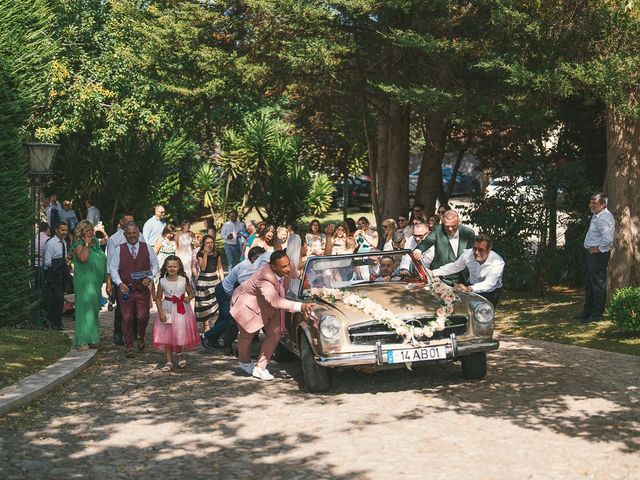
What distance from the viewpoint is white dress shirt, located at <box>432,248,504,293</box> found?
39.9 ft

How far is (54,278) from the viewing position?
53.0 feet

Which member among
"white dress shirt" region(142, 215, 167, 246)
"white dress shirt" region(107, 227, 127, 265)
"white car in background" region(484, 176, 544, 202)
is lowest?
"white dress shirt" region(107, 227, 127, 265)

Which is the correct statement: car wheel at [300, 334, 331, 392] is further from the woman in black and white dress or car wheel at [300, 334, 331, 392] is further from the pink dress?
the woman in black and white dress

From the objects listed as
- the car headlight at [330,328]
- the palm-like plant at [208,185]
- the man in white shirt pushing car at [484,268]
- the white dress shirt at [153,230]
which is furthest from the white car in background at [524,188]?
the palm-like plant at [208,185]

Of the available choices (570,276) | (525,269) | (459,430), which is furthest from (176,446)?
(570,276)

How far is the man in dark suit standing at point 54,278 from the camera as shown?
1611cm

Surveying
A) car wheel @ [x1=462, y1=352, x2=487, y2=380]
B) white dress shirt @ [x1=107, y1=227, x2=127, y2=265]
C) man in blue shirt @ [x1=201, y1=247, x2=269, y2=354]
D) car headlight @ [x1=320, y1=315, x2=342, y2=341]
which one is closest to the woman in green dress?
white dress shirt @ [x1=107, y1=227, x2=127, y2=265]

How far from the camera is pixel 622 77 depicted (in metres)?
14.6

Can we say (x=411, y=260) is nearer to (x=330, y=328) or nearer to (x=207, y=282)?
(x=330, y=328)

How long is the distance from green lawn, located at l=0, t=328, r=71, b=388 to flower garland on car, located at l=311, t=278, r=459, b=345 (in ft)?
12.3

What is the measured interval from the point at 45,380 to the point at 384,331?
3.88m

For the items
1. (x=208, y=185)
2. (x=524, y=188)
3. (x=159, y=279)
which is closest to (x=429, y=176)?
(x=524, y=188)

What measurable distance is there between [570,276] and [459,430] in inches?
514

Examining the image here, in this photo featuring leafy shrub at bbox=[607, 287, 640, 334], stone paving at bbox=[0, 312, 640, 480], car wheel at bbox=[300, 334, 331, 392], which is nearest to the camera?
stone paving at bbox=[0, 312, 640, 480]
